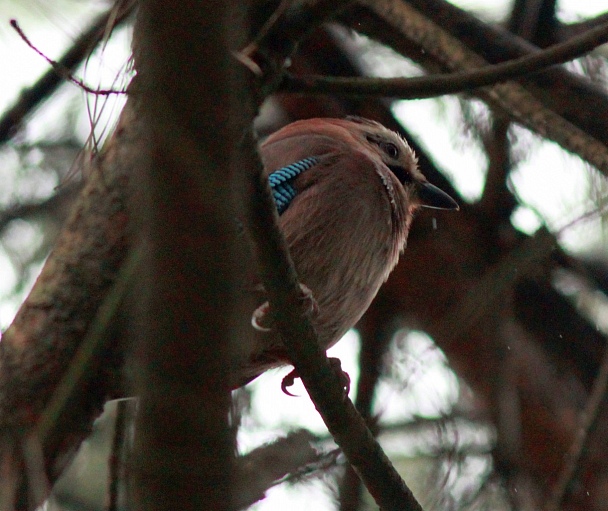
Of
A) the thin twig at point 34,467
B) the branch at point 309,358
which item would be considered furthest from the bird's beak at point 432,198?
the thin twig at point 34,467

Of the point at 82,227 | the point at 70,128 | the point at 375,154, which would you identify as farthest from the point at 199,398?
the point at 70,128

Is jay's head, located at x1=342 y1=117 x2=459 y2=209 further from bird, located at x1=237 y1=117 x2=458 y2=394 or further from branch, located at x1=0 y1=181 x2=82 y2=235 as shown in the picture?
branch, located at x1=0 y1=181 x2=82 y2=235

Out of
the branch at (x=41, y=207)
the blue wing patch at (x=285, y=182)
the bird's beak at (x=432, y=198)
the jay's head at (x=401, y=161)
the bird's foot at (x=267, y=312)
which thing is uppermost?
the branch at (x=41, y=207)

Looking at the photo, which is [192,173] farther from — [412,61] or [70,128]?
[70,128]

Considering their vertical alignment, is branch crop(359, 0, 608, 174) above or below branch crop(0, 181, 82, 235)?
below

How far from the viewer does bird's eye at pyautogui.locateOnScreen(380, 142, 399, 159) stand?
544cm

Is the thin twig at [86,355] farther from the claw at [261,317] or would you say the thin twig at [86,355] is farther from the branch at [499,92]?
the branch at [499,92]

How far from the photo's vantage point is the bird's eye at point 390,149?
17.9 feet

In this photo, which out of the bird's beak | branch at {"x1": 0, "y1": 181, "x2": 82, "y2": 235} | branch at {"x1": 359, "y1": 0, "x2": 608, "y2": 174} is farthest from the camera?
branch at {"x1": 0, "y1": 181, "x2": 82, "y2": 235}

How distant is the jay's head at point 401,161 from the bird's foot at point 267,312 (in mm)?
1799

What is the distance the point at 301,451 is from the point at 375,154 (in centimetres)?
188

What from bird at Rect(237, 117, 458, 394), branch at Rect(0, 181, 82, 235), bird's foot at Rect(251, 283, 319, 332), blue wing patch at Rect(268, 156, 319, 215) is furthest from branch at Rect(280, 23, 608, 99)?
branch at Rect(0, 181, 82, 235)

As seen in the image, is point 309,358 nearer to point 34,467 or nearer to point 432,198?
point 34,467

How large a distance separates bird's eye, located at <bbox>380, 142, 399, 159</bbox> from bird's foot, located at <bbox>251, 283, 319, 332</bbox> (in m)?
1.92
